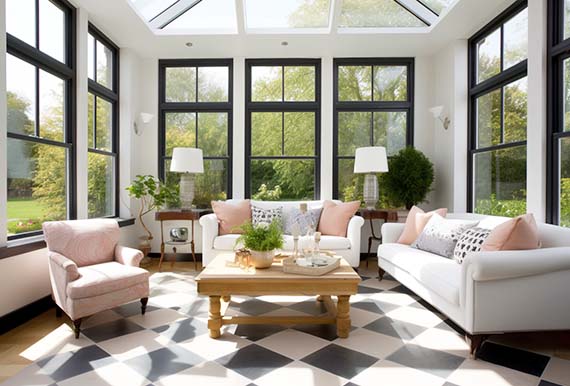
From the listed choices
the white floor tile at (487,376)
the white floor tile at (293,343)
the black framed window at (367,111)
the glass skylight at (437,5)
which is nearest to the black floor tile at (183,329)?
the white floor tile at (293,343)

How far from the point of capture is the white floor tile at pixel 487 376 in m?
2.12

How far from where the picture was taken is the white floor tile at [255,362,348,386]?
2111 mm

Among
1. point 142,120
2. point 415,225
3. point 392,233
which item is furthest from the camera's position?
point 142,120

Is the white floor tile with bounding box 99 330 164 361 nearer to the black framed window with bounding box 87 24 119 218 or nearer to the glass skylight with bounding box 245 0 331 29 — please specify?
the black framed window with bounding box 87 24 119 218

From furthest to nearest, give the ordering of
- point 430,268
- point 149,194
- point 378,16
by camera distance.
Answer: point 149,194 < point 378,16 < point 430,268

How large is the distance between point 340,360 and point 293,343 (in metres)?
0.39

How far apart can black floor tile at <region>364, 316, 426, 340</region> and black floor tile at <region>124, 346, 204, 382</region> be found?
1.36 meters

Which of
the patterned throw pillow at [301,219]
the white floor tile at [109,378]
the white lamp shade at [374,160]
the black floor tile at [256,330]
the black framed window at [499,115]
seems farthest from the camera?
the white lamp shade at [374,160]

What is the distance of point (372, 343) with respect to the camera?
2643mm

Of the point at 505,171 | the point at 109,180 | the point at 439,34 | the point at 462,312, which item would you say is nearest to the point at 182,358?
the point at 462,312

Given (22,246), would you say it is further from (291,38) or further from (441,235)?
(291,38)

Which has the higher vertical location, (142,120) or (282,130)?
(142,120)

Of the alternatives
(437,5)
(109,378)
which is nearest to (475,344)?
(109,378)

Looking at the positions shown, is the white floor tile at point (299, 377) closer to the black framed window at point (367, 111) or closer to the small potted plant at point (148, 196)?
the small potted plant at point (148, 196)
